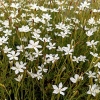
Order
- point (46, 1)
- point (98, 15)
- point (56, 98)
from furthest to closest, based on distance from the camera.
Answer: point (46, 1)
point (98, 15)
point (56, 98)

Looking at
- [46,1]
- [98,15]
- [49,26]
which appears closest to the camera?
[49,26]

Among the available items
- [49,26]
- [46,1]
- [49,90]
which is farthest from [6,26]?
[46,1]

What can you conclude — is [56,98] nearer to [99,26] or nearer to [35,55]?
[35,55]

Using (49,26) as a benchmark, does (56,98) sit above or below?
below

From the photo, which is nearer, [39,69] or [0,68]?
[39,69]

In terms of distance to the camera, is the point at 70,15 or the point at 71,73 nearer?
the point at 71,73

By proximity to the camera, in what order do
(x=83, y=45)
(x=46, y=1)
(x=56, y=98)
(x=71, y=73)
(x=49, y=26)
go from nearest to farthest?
(x=56, y=98) → (x=71, y=73) → (x=83, y=45) → (x=49, y=26) → (x=46, y=1)

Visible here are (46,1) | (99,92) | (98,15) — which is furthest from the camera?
(46,1)

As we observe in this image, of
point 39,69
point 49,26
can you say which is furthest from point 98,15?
point 39,69

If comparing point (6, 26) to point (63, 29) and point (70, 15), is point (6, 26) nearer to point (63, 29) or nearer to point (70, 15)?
point (63, 29)
